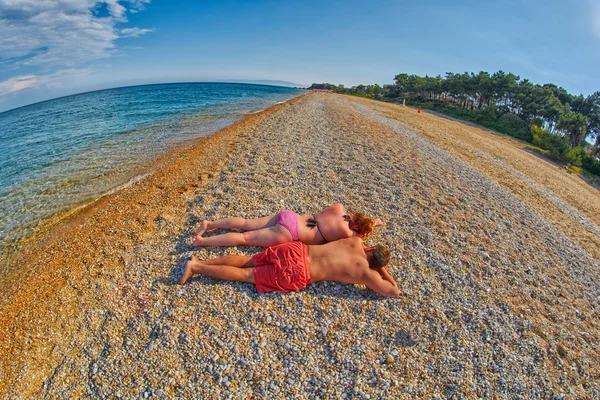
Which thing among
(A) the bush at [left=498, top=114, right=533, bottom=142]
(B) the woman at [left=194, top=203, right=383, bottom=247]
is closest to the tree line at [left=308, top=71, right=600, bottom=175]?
(A) the bush at [left=498, top=114, right=533, bottom=142]

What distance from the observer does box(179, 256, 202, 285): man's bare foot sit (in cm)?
482

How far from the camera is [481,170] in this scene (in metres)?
11.8

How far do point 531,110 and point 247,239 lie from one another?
46936 millimetres

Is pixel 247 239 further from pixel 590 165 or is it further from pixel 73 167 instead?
pixel 590 165

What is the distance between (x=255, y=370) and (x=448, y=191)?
312 inches

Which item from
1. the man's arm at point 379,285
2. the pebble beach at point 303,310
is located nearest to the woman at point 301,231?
the pebble beach at point 303,310

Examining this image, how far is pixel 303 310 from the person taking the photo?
447 cm

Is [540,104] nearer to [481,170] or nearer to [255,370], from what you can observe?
[481,170]

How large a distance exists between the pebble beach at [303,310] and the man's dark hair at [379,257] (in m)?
0.53

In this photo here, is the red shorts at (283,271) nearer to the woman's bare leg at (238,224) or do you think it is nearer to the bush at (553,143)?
the woman's bare leg at (238,224)

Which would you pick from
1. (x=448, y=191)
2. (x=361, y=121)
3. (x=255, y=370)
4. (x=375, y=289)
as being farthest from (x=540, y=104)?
(x=255, y=370)

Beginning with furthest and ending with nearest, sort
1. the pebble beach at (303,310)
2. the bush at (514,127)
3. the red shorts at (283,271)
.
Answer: the bush at (514,127), the red shorts at (283,271), the pebble beach at (303,310)

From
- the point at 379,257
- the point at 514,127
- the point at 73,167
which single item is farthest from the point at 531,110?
the point at 73,167

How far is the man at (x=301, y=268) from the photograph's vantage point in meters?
4.67
